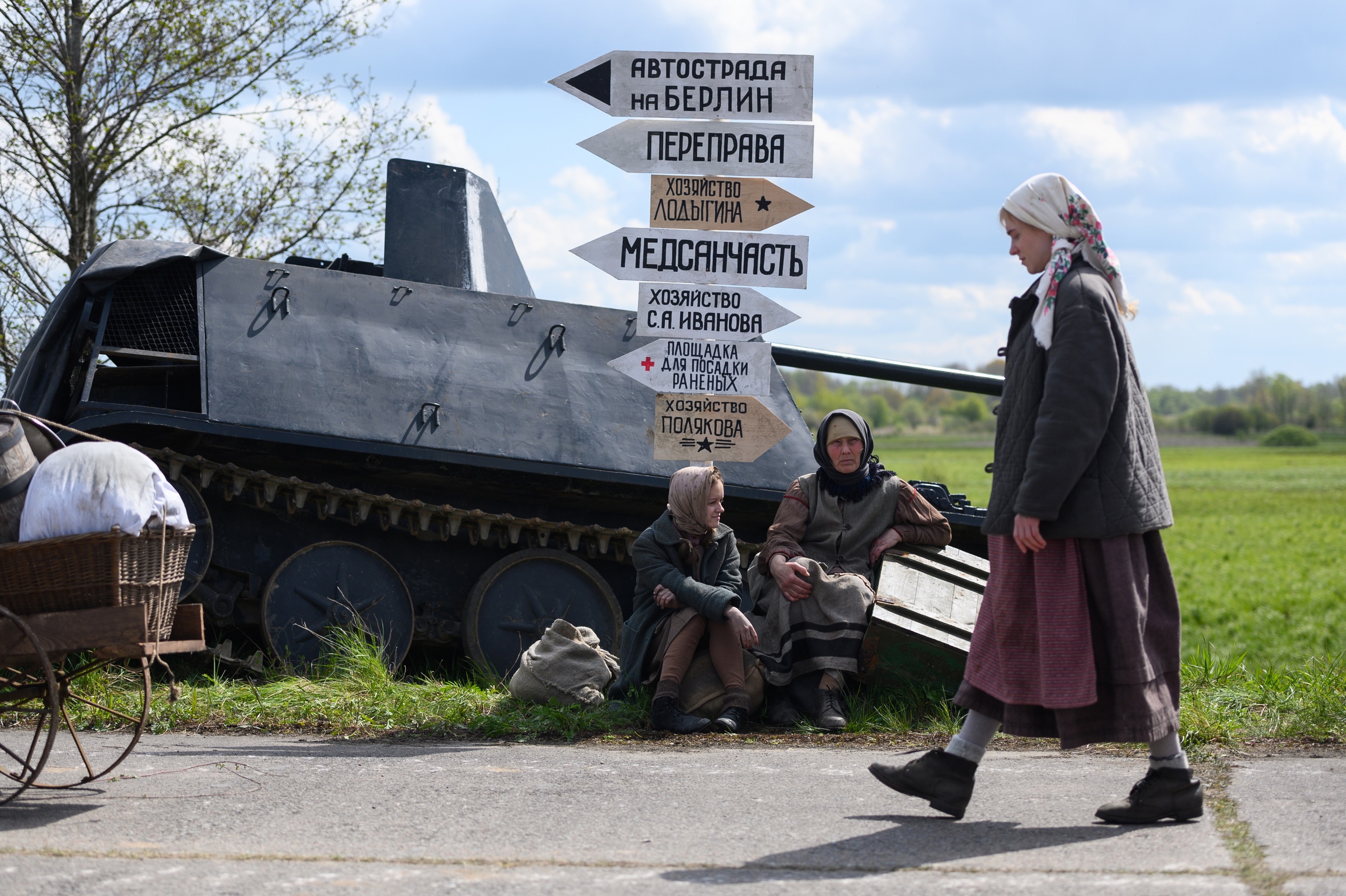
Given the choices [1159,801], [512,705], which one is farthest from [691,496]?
[1159,801]

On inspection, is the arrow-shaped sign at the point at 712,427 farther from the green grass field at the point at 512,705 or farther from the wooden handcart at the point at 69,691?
the wooden handcart at the point at 69,691

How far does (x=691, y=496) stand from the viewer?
569 centimetres

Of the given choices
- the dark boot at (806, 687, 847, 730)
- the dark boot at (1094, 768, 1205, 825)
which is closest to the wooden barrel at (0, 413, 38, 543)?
the dark boot at (806, 687, 847, 730)

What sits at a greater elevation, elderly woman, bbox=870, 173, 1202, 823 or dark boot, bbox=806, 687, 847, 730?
elderly woman, bbox=870, 173, 1202, 823

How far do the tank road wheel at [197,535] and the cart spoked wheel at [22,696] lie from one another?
1.32 meters

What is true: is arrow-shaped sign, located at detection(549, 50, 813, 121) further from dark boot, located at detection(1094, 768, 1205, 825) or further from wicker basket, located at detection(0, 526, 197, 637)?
dark boot, located at detection(1094, 768, 1205, 825)

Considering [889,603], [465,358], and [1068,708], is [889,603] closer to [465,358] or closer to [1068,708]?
[1068,708]

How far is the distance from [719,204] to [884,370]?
2.60 m

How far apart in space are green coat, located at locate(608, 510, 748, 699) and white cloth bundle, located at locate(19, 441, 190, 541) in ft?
7.51

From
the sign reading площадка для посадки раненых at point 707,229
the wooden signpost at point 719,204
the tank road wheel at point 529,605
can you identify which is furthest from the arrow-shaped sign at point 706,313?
the tank road wheel at point 529,605

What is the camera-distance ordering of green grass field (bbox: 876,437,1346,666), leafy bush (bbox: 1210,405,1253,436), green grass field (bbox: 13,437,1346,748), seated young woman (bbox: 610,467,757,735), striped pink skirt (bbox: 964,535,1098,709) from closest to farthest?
striped pink skirt (bbox: 964,535,1098,709) → green grass field (bbox: 13,437,1346,748) → seated young woman (bbox: 610,467,757,735) → green grass field (bbox: 876,437,1346,666) → leafy bush (bbox: 1210,405,1253,436)

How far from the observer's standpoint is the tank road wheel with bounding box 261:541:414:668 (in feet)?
22.3

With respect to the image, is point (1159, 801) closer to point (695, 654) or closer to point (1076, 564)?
point (1076, 564)

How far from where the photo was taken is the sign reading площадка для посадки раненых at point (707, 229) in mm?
5707
